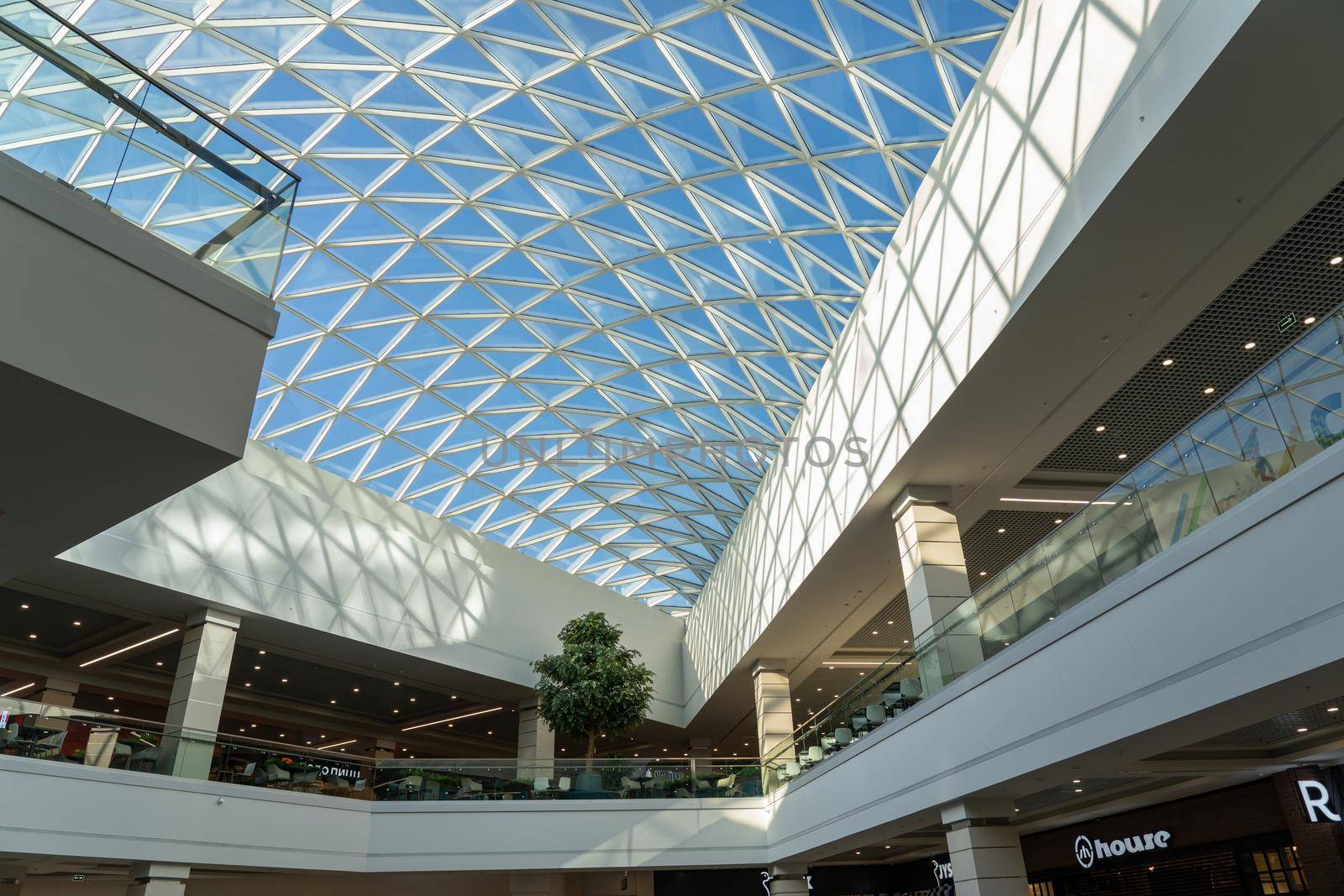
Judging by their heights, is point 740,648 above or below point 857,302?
below

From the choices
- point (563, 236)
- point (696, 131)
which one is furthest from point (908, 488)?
point (563, 236)

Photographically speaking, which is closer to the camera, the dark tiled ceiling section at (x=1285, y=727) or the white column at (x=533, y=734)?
the dark tiled ceiling section at (x=1285, y=727)

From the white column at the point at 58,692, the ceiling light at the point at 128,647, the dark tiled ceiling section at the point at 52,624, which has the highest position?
the dark tiled ceiling section at the point at 52,624

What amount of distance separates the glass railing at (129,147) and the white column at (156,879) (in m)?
16.9

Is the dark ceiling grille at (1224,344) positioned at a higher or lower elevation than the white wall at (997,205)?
lower

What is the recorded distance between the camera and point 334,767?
24.1 metres

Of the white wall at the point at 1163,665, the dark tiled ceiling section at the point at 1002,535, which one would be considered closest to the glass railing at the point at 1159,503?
the white wall at the point at 1163,665

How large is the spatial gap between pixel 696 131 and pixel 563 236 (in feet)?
18.6

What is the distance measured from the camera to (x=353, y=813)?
24.0 metres

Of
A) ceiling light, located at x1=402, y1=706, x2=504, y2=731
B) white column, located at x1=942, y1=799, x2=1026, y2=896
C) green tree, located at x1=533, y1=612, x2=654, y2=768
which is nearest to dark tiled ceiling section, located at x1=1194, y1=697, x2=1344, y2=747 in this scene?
white column, located at x1=942, y1=799, x2=1026, y2=896

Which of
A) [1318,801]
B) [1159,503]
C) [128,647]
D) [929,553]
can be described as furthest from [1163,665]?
[128,647]

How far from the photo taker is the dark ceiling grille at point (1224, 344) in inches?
508

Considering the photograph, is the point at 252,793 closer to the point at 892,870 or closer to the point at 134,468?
the point at 134,468

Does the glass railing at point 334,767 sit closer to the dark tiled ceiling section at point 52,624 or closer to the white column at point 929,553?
the dark tiled ceiling section at point 52,624
